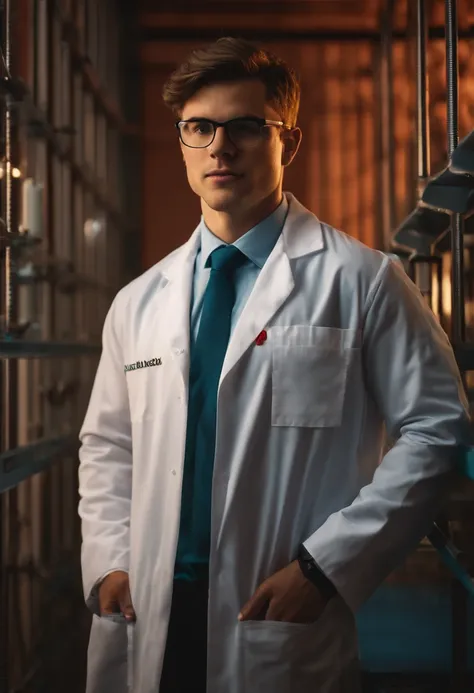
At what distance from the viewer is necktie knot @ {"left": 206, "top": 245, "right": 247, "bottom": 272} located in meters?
1.16

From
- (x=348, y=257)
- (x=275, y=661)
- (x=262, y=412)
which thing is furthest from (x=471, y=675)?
(x=348, y=257)

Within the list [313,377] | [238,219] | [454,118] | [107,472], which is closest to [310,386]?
[313,377]

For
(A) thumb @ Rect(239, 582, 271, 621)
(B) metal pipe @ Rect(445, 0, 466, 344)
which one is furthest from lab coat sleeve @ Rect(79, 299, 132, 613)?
(B) metal pipe @ Rect(445, 0, 466, 344)

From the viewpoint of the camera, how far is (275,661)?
1075 millimetres

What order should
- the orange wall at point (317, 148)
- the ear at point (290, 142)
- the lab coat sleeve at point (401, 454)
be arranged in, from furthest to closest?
the orange wall at point (317, 148) → the ear at point (290, 142) → the lab coat sleeve at point (401, 454)

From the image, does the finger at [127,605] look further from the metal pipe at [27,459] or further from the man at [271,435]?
the metal pipe at [27,459]

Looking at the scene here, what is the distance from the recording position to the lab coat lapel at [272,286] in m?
1.10

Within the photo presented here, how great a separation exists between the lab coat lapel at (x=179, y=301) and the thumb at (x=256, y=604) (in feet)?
0.99

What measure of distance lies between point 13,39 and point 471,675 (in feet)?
4.84

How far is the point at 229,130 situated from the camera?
1079 mm

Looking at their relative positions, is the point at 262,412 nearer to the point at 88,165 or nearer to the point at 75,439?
the point at 75,439

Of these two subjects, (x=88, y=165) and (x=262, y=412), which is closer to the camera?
(x=262, y=412)

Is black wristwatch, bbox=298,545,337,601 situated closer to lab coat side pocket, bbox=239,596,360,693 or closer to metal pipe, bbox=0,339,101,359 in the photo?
lab coat side pocket, bbox=239,596,360,693

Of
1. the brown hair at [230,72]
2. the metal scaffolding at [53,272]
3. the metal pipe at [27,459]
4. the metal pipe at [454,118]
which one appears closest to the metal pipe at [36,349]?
the metal scaffolding at [53,272]
